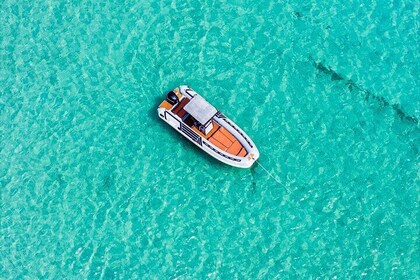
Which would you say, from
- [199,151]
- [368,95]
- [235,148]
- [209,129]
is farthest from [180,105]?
[368,95]

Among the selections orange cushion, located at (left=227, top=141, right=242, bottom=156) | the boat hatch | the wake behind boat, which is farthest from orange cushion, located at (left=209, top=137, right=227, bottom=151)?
the boat hatch

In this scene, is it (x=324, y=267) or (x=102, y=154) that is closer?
(x=324, y=267)

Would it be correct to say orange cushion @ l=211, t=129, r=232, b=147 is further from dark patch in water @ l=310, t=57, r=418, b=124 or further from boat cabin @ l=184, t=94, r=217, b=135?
dark patch in water @ l=310, t=57, r=418, b=124

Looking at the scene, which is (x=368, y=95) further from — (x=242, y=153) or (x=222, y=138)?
(x=222, y=138)

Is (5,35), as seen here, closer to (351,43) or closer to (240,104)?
(240,104)

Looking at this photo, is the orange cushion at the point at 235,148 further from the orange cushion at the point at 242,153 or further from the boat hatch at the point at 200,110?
the boat hatch at the point at 200,110

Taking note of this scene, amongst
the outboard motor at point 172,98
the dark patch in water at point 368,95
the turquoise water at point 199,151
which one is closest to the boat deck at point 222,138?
the outboard motor at point 172,98

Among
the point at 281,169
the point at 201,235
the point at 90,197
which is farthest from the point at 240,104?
the point at 90,197
